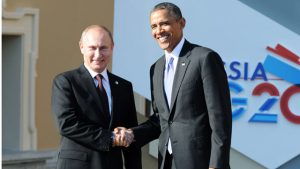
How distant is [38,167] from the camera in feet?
22.4

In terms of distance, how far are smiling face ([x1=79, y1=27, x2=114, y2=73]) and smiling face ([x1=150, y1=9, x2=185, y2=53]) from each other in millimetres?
266

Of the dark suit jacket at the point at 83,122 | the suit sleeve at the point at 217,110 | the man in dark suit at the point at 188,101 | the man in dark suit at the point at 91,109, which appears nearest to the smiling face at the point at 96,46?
the man in dark suit at the point at 91,109

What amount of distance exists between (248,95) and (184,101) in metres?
3.49

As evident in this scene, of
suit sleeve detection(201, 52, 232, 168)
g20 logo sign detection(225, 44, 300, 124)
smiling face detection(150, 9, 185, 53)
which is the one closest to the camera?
suit sleeve detection(201, 52, 232, 168)

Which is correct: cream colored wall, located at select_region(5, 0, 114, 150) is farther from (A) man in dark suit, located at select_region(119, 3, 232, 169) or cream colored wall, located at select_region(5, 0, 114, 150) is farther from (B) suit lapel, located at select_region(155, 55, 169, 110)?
(A) man in dark suit, located at select_region(119, 3, 232, 169)

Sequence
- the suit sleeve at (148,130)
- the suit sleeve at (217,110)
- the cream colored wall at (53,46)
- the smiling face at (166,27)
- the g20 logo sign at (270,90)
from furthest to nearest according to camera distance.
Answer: the g20 logo sign at (270,90) < the cream colored wall at (53,46) < the suit sleeve at (148,130) < the smiling face at (166,27) < the suit sleeve at (217,110)

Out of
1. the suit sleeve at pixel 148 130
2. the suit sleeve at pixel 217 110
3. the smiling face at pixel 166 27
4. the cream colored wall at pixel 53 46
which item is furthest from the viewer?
the cream colored wall at pixel 53 46

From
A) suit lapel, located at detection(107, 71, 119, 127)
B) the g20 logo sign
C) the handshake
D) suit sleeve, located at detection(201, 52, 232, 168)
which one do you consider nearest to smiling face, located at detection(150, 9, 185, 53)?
suit sleeve, located at detection(201, 52, 232, 168)

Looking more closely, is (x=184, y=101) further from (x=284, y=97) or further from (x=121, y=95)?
(x=284, y=97)

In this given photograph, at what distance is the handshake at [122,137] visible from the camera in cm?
433

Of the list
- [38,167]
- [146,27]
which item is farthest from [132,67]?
[38,167]

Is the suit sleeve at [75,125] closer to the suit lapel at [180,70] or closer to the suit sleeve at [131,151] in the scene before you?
the suit sleeve at [131,151]

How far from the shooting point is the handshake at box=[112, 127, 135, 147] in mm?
4328

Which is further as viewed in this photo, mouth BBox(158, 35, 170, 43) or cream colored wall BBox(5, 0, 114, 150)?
cream colored wall BBox(5, 0, 114, 150)
